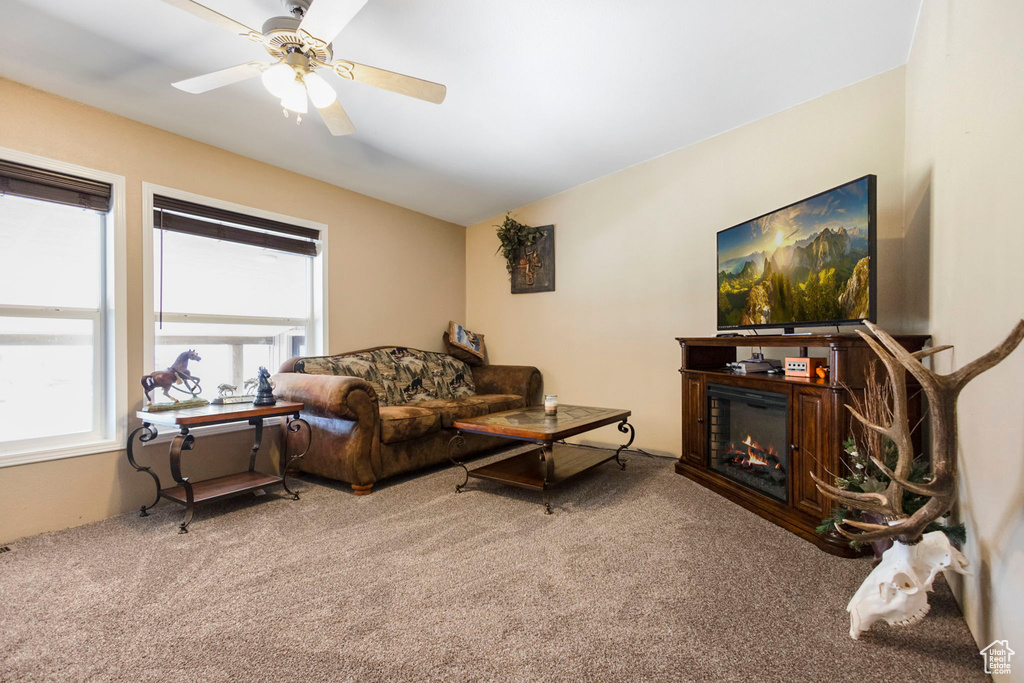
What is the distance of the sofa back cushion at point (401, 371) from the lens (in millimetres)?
3621

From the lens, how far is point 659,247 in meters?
3.84

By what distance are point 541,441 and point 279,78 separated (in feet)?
6.86

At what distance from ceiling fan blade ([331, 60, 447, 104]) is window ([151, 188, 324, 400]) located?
1.67m

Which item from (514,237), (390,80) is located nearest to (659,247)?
(514,237)

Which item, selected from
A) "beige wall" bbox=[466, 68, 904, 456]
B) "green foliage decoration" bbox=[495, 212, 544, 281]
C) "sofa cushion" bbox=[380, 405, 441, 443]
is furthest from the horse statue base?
"green foliage decoration" bbox=[495, 212, 544, 281]

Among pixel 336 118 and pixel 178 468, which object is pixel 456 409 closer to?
pixel 178 468

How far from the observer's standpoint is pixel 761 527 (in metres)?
2.34

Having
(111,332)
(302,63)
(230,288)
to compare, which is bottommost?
(111,332)

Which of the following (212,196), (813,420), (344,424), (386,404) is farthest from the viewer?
(386,404)

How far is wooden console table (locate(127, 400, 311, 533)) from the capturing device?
241 centimetres

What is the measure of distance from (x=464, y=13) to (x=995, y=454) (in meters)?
2.50

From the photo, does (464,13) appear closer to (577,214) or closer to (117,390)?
(577,214)

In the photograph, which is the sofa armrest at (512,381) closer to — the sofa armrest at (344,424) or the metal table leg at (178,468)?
the sofa armrest at (344,424)

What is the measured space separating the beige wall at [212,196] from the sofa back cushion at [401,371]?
8.2 inches
